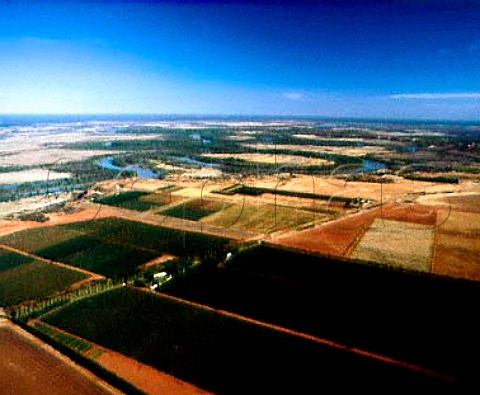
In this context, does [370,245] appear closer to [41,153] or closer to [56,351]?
[56,351]

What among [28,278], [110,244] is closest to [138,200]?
[110,244]

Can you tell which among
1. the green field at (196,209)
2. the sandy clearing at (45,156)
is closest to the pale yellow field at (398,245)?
the green field at (196,209)

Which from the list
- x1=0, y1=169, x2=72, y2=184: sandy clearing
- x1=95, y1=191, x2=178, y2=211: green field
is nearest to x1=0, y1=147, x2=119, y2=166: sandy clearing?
x1=0, y1=169, x2=72, y2=184: sandy clearing

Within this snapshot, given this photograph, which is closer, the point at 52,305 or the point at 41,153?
the point at 52,305

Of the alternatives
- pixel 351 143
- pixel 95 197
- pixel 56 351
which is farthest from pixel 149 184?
pixel 351 143

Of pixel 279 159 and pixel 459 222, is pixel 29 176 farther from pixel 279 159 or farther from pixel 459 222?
pixel 459 222

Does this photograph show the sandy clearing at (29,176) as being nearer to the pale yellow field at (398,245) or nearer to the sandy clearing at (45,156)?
the sandy clearing at (45,156)
